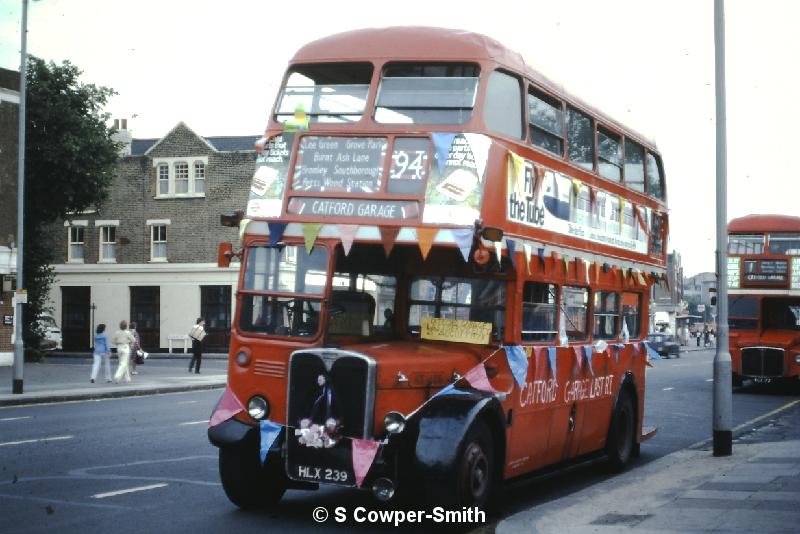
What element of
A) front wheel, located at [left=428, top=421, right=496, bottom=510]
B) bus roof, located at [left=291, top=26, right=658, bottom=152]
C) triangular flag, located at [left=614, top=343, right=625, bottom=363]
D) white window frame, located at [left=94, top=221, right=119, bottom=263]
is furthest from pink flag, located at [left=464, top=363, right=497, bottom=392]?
white window frame, located at [left=94, top=221, right=119, bottom=263]

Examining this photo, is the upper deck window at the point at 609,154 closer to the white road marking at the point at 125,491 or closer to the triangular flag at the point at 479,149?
the triangular flag at the point at 479,149

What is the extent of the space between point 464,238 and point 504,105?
1.78m

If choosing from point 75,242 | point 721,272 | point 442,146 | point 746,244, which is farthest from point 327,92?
point 75,242

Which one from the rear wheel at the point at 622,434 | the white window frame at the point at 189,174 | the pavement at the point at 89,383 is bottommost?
the pavement at the point at 89,383

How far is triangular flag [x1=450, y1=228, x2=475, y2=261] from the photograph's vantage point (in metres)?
9.62

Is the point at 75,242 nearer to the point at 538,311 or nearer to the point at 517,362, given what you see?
the point at 538,311

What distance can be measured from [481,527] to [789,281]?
79.7 feet

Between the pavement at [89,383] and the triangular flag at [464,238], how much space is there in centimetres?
1785

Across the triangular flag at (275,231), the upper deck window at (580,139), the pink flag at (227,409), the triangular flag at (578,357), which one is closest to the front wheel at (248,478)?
the pink flag at (227,409)

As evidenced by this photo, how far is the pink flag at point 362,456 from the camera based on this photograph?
9273 mm

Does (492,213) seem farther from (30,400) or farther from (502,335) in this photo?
(30,400)

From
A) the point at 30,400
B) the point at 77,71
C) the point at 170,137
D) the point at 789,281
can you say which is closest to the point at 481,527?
the point at 30,400

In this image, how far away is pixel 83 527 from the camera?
9773 millimetres

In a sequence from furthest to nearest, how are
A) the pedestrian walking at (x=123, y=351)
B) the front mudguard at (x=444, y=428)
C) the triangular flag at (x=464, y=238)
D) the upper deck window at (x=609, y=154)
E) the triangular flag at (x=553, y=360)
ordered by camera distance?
the pedestrian walking at (x=123, y=351) < the upper deck window at (x=609, y=154) < the triangular flag at (x=553, y=360) < the triangular flag at (x=464, y=238) < the front mudguard at (x=444, y=428)
